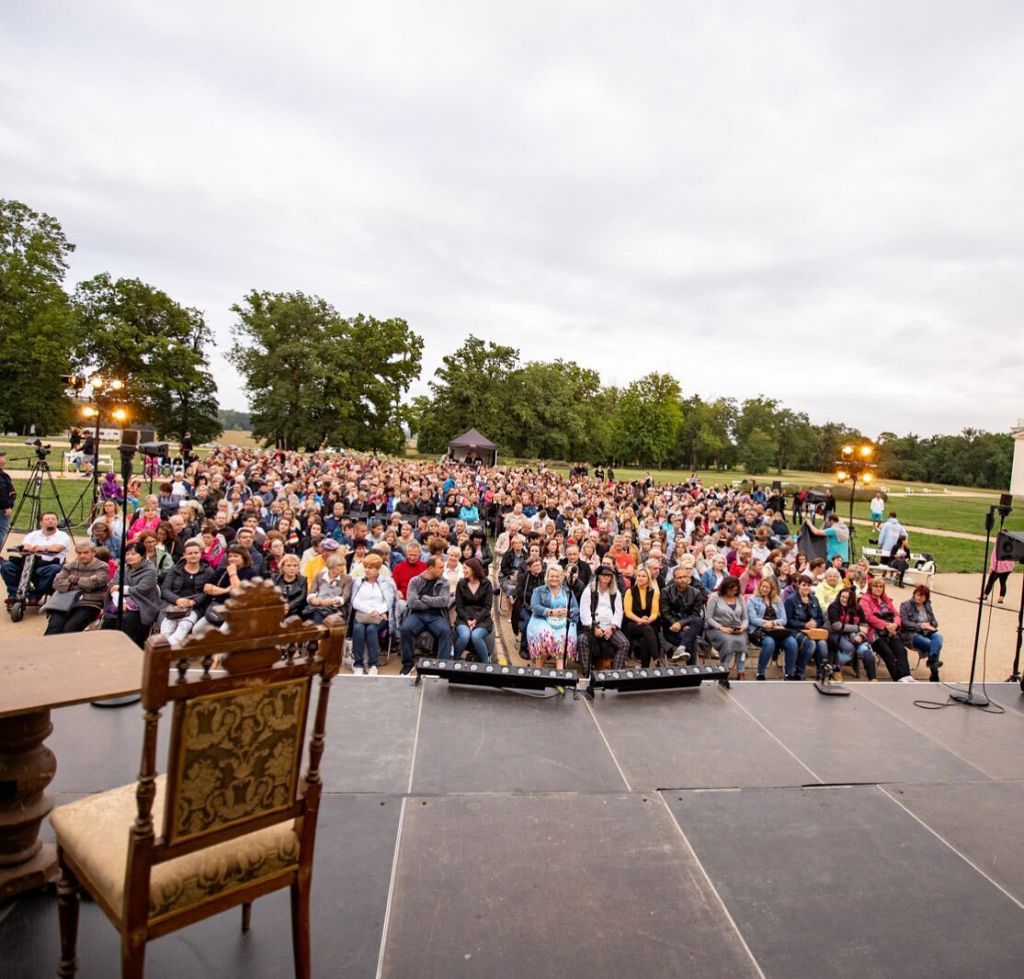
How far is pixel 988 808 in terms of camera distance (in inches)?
127

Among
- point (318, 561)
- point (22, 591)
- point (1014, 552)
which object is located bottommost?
point (22, 591)

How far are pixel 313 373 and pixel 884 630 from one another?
38.3 meters

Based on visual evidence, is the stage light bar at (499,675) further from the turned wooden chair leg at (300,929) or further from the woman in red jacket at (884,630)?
the woman in red jacket at (884,630)

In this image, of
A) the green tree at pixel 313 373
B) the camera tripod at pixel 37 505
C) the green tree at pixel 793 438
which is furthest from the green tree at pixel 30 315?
the green tree at pixel 793 438

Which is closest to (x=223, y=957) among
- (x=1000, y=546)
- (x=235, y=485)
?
(x=1000, y=546)

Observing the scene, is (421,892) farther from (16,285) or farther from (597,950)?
(16,285)

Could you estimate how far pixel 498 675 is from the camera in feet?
14.2

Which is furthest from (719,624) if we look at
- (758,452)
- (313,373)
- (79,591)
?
(758,452)

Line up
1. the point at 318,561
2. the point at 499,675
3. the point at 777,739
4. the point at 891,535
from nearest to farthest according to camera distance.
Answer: the point at 777,739 → the point at 499,675 → the point at 318,561 → the point at 891,535

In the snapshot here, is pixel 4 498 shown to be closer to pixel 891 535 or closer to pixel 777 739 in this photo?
pixel 777 739

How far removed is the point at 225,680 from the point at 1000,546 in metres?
6.61

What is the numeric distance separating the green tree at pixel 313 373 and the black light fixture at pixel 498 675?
125 feet

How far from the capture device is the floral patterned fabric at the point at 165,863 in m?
1.66

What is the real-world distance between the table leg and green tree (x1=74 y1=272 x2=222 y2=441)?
41.2 meters
